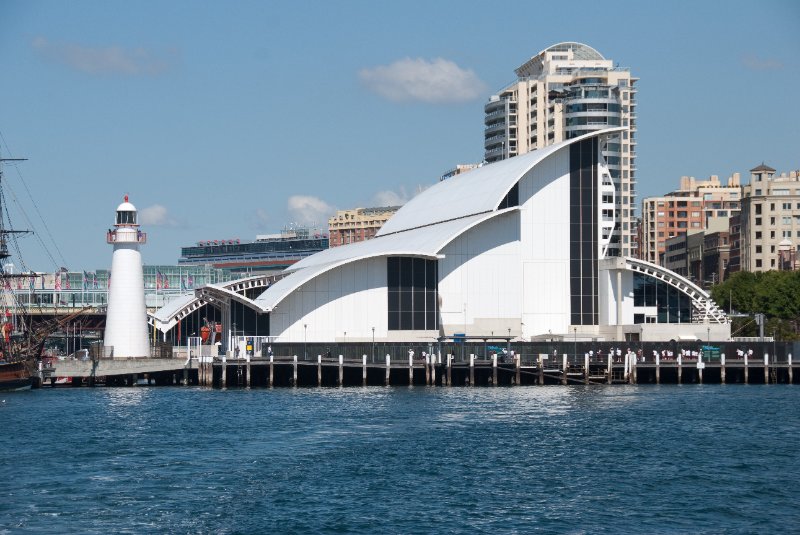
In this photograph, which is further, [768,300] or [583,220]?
[768,300]

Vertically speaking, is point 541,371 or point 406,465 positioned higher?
point 541,371

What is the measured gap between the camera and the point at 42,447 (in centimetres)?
6056

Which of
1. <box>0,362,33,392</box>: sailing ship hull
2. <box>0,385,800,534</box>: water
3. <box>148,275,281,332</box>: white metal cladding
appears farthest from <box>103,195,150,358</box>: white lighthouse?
<box>0,385,800,534</box>: water

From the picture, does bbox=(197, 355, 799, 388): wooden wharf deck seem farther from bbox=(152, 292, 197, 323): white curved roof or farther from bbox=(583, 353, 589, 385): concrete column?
bbox=(152, 292, 197, 323): white curved roof

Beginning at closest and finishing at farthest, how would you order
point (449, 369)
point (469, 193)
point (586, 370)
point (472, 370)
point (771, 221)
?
point (472, 370) → point (586, 370) → point (449, 369) → point (469, 193) → point (771, 221)

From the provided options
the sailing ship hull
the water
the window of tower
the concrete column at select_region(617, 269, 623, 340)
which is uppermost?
the window of tower

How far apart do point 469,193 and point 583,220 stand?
40.7ft

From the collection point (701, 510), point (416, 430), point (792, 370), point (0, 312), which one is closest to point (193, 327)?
point (0, 312)

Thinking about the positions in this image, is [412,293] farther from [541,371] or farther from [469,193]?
[469,193]

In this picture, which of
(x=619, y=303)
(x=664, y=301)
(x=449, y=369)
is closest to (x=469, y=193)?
(x=619, y=303)

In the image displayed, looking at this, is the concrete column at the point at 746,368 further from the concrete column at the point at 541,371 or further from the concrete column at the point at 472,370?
the concrete column at the point at 472,370

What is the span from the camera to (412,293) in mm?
102625

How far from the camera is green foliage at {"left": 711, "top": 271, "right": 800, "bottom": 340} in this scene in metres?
136

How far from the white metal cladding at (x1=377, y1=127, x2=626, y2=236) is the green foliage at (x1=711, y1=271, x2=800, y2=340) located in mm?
31060
